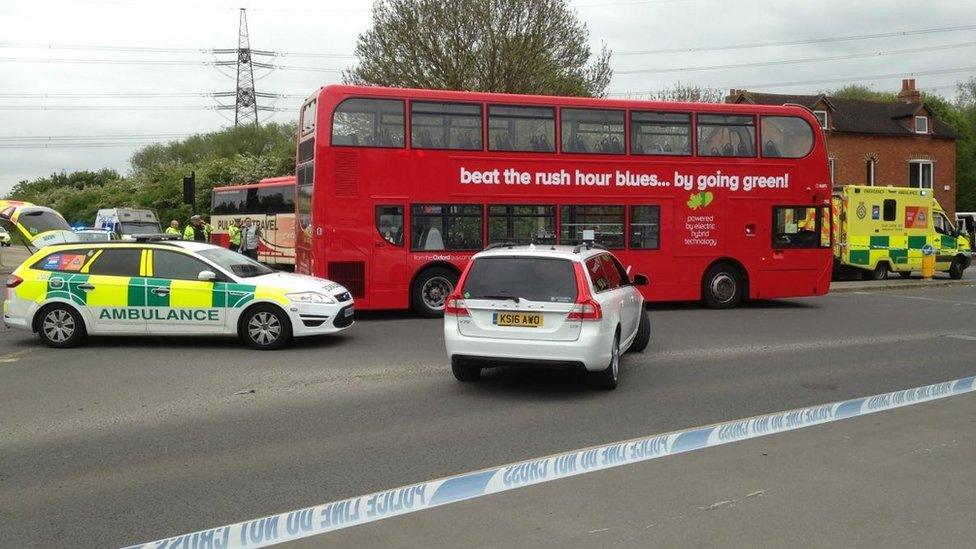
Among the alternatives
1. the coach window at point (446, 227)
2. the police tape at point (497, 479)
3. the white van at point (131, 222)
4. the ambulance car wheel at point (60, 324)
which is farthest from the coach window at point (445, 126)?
the white van at point (131, 222)

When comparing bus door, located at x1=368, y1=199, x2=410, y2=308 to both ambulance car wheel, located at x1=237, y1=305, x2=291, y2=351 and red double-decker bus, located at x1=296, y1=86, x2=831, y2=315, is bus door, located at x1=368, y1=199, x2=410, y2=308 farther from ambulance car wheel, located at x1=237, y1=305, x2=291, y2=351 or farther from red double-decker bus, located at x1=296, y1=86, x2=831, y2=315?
ambulance car wheel, located at x1=237, y1=305, x2=291, y2=351

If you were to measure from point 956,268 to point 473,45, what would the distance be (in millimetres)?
18899

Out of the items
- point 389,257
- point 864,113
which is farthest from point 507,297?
point 864,113

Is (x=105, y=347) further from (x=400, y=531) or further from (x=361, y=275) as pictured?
(x=400, y=531)

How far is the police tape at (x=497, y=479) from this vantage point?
4.75 m

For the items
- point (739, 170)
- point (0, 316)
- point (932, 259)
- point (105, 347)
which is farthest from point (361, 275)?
point (932, 259)

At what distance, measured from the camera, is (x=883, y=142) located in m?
50.2

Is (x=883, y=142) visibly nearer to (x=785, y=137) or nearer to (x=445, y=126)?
(x=785, y=137)

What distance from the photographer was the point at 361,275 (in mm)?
15422

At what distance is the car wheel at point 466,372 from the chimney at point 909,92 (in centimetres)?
5623

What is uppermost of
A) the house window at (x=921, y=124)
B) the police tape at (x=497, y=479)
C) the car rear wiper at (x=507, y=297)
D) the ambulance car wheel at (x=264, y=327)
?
the house window at (x=921, y=124)

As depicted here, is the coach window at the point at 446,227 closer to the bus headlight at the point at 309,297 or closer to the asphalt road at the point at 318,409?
the asphalt road at the point at 318,409

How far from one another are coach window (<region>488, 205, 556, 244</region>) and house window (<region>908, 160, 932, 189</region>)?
42.1 metres

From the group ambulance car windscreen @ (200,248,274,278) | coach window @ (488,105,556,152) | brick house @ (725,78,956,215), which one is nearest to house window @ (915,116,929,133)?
brick house @ (725,78,956,215)
